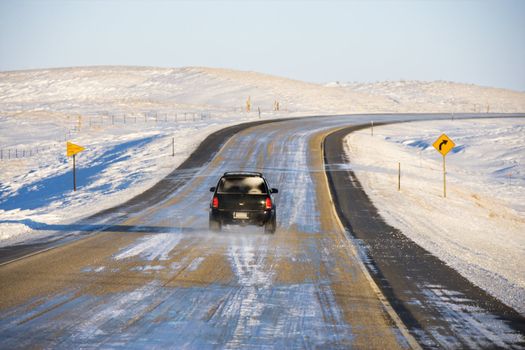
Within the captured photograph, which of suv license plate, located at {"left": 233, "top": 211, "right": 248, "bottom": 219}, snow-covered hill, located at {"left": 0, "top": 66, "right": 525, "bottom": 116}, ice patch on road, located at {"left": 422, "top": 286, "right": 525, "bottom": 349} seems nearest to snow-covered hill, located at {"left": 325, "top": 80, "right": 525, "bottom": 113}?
snow-covered hill, located at {"left": 0, "top": 66, "right": 525, "bottom": 116}

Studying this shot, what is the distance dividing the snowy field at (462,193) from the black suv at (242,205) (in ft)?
13.3

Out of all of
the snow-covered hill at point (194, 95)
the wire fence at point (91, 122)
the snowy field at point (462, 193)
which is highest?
the snow-covered hill at point (194, 95)

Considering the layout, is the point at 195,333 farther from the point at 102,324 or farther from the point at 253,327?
the point at 102,324

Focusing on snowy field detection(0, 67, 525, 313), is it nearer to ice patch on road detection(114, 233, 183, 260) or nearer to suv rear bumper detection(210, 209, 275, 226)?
ice patch on road detection(114, 233, 183, 260)

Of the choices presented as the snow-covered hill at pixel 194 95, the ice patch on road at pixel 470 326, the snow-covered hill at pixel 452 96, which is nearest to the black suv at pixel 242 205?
the ice patch on road at pixel 470 326

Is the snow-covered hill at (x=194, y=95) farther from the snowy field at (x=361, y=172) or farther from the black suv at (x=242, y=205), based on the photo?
the black suv at (x=242, y=205)

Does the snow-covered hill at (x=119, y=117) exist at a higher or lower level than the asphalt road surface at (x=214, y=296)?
higher

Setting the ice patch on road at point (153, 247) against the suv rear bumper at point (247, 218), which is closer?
the ice patch on road at point (153, 247)

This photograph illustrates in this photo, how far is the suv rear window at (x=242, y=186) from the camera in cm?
1691

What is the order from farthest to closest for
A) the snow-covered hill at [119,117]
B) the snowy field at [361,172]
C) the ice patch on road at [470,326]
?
the snow-covered hill at [119,117], the snowy field at [361,172], the ice patch on road at [470,326]

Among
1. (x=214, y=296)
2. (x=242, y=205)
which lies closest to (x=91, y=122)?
(x=242, y=205)

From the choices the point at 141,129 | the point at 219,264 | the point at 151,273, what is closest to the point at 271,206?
the point at 219,264

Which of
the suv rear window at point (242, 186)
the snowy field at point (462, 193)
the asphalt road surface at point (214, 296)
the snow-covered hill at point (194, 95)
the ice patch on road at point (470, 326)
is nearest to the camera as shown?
the ice patch on road at point (470, 326)

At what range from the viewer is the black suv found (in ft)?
53.9
